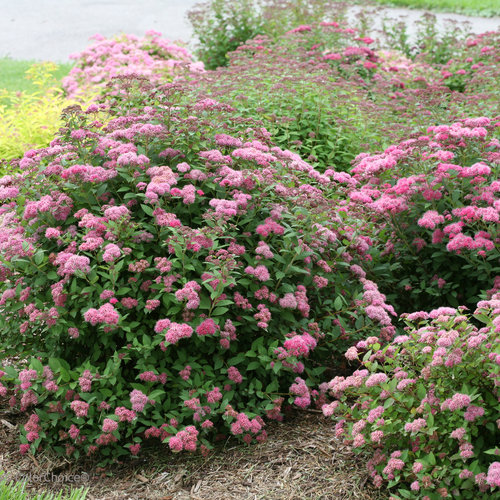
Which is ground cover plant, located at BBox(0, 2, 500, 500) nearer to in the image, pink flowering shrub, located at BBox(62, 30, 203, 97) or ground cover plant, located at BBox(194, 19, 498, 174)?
ground cover plant, located at BBox(194, 19, 498, 174)

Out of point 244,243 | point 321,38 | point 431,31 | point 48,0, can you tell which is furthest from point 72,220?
point 48,0

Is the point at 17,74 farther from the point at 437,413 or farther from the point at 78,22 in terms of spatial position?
the point at 437,413

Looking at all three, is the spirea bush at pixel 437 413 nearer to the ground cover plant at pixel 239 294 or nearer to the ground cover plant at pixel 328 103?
the ground cover plant at pixel 239 294

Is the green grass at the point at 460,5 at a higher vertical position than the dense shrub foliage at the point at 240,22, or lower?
lower

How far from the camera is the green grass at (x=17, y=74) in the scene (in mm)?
11297

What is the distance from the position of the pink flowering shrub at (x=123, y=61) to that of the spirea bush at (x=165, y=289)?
457 cm

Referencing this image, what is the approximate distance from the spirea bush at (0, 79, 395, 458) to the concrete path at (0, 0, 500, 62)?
1051 cm

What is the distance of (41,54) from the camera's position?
13852 millimetres

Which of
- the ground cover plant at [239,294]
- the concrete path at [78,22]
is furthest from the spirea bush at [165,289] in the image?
the concrete path at [78,22]

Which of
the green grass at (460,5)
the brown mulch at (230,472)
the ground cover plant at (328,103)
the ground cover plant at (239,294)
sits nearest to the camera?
the ground cover plant at (239,294)

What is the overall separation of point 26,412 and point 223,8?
8.20 metres

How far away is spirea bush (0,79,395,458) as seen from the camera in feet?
10.3

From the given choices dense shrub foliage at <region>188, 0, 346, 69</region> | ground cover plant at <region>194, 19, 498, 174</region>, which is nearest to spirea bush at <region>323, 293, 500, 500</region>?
ground cover plant at <region>194, 19, 498, 174</region>

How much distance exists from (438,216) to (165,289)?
66.1 inches
